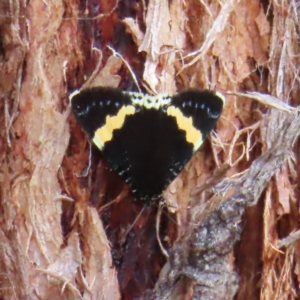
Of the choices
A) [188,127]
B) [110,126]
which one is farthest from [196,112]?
[110,126]

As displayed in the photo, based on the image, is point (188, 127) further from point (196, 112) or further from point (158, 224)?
point (158, 224)

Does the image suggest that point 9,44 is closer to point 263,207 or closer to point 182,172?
point 182,172

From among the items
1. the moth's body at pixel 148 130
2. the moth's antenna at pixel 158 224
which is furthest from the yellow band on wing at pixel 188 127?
the moth's antenna at pixel 158 224

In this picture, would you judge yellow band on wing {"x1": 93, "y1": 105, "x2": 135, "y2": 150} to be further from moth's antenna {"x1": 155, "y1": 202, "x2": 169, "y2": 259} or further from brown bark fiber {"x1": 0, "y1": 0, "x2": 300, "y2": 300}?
moth's antenna {"x1": 155, "y1": 202, "x2": 169, "y2": 259}

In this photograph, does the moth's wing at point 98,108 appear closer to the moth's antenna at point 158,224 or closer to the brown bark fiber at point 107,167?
the brown bark fiber at point 107,167

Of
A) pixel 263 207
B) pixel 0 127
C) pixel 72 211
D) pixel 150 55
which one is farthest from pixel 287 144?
pixel 0 127

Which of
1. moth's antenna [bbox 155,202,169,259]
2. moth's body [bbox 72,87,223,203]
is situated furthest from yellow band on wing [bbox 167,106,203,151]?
moth's antenna [bbox 155,202,169,259]
